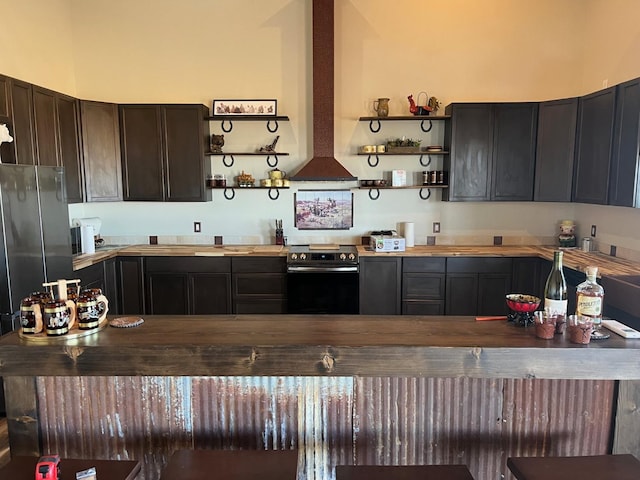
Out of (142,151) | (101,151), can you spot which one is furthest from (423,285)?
(101,151)

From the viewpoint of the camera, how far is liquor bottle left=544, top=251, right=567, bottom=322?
5.80ft

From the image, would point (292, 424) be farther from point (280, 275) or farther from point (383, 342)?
point (280, 275)

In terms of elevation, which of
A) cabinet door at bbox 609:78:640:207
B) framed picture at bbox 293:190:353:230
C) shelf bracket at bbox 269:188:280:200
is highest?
cabinet door at bbox 609:78:640:207

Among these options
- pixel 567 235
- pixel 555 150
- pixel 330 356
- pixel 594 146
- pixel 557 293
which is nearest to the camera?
pixel 330 356

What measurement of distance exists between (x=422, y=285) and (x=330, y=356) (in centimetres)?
282

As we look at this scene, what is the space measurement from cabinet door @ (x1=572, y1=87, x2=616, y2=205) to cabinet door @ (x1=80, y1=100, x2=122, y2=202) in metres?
4.37

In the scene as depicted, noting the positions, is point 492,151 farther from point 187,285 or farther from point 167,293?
point 167,293

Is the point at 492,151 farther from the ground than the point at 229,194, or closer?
farther from the ground

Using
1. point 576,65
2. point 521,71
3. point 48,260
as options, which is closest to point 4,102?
point 48,260

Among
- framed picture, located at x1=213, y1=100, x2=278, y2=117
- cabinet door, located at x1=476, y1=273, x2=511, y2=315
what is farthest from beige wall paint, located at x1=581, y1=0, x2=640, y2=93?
framed picture, located at x1=213, y1=100, x2=278, y2=117

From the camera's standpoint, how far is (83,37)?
15.3 feet

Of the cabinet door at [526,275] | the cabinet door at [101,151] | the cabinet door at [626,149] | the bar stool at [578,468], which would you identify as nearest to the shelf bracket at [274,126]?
the cabinet door at [101,151]

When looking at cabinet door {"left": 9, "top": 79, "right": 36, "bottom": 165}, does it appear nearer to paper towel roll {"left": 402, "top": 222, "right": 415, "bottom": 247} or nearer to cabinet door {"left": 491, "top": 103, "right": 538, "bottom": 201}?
paper towel roll {"left": 402, "top": 222, "right": 415, "bottom": 247}

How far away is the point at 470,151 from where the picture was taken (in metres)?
4.43
